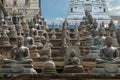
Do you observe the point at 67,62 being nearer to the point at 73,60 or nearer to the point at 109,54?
the point at 73,60

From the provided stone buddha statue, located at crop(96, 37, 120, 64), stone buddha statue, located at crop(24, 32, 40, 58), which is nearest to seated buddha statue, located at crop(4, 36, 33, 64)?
stone buddha statue, located at crop(96, 37, 120, 64)

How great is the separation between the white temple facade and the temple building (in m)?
11.3

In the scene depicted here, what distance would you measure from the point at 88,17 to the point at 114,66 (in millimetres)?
30555

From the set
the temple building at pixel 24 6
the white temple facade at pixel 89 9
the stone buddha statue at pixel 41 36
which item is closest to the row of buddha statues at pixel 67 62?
the stone buddha statue at pixel 41 36

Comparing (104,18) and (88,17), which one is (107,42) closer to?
(88,17)

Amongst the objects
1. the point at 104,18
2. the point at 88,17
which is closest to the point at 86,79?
the point at 88,17

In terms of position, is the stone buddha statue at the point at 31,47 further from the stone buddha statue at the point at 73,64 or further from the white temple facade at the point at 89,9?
the white temple facade at the point at 89,9

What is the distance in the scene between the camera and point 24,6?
238 feet

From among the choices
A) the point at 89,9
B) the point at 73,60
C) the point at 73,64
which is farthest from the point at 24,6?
the point at 73,64

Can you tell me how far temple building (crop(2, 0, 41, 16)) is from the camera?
70938mm

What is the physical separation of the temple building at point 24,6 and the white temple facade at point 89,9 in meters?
11.3

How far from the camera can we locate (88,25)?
47.7 metres

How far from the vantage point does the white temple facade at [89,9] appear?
277ft

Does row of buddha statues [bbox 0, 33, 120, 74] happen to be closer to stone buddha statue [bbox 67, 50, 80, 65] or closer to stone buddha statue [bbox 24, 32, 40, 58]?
stone buddha statue [bbox 67, 50, 80, 65]
